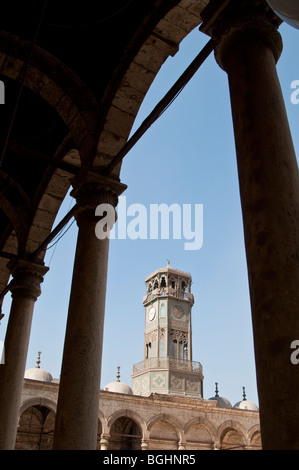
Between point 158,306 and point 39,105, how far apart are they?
29100 mm

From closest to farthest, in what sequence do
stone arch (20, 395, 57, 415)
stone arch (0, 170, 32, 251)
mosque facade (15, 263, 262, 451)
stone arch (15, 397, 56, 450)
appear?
stone arch (0, 170, 32, 251), stone arch (20, 395, 57, 415), mosque facade (15, 263, 262, 451), stone arch (15, 397, 56, 450)

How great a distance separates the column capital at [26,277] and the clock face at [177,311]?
27.9 m

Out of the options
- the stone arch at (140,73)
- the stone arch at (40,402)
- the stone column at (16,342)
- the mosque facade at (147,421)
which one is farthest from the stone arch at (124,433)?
the stone arch at (140,73)

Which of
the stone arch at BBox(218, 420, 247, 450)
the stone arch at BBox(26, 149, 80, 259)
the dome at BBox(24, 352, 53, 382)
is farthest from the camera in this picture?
the dome at BBox(24, 352, 53, 382)

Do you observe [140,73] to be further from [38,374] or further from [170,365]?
[170,365]

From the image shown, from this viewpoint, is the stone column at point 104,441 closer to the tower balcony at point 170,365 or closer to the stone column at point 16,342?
the tower balcony at point 170,365

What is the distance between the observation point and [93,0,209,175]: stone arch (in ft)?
18.3

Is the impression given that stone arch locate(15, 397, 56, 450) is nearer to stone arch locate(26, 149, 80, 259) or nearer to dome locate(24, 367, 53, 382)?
dome locate(24, 367, 53, 382)

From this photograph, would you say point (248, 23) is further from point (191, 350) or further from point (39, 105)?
point (191, 350)

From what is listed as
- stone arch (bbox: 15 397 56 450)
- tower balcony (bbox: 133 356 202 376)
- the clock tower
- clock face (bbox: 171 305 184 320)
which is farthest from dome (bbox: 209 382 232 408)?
stone arch (bbox: 15 397 56 450)

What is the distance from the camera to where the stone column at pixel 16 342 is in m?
6.98

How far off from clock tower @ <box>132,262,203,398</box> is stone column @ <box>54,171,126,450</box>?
28.1m

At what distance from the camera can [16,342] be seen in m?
7.36

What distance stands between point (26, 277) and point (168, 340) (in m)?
27.5
